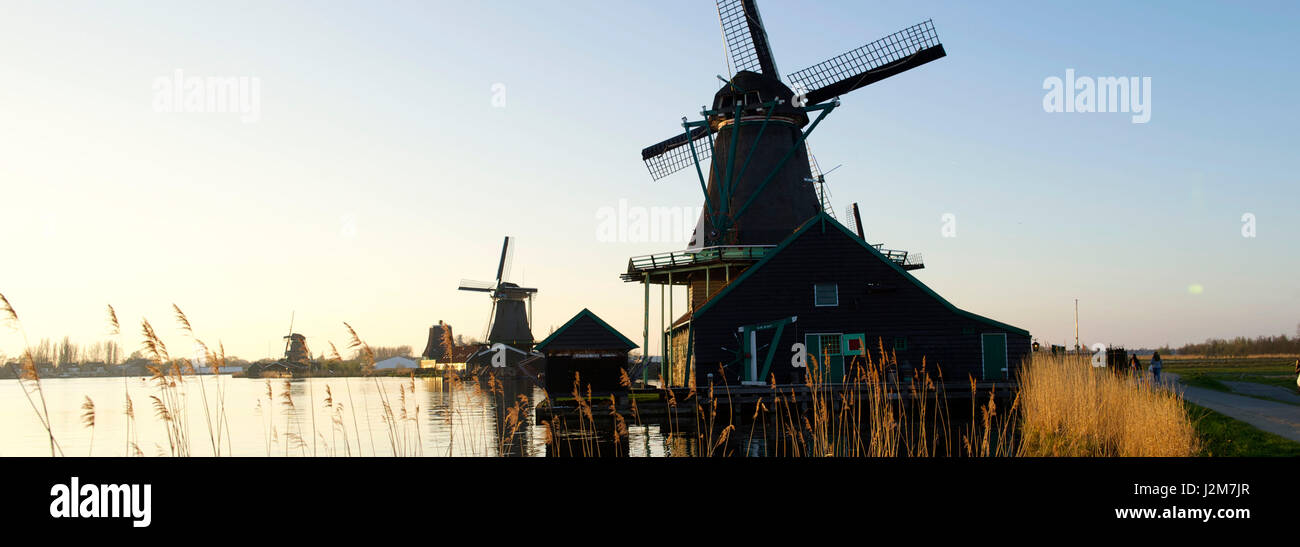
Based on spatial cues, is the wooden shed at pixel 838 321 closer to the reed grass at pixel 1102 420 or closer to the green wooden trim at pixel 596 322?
the green wooden trim at pixel 596 322

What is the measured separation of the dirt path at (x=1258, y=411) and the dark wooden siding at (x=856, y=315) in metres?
6.45

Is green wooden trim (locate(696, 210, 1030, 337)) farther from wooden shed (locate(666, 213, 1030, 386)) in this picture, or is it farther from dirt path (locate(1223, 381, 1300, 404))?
dirt path (locate(1223, 381, 1300, 404))

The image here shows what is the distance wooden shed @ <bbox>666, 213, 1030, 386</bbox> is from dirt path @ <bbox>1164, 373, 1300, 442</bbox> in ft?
19.9

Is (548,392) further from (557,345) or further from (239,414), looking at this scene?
(239,414)

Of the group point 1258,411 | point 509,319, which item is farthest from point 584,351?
point 509,319

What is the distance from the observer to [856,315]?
26750 millimetres

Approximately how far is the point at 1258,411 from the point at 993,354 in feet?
33.8

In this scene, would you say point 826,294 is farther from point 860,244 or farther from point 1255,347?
point 1255,347

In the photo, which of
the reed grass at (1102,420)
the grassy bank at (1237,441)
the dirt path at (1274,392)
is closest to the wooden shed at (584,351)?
the reed grass at (1102,420)

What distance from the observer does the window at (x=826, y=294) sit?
26.8 meters

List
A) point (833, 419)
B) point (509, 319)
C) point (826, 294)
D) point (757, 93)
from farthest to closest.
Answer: point (509, 319), point (757, 93), point (826, 294), point (833, 419)

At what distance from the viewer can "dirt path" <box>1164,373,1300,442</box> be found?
43.5ft
